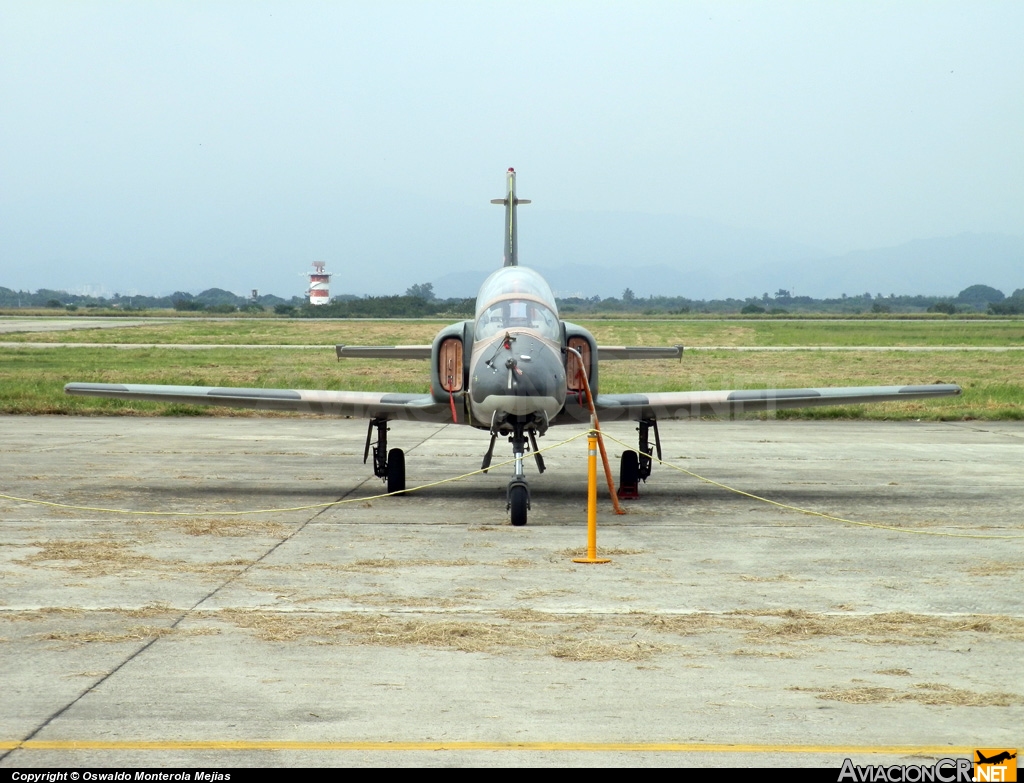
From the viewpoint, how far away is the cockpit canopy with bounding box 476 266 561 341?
13500 millimetres

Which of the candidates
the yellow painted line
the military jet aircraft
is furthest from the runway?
the military jet aircraft

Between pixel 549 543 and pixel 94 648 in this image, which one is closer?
pixel 94 648

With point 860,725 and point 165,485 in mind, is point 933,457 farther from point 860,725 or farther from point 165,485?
point 860,725

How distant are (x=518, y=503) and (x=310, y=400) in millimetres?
3805

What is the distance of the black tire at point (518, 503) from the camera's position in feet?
40.5

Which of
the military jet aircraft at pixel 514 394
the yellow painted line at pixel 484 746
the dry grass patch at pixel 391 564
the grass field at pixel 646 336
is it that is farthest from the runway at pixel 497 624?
the grass field at pixel 646 336

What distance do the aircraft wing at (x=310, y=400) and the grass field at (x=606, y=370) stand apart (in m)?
11.6

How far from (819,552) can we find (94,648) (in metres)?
6.70

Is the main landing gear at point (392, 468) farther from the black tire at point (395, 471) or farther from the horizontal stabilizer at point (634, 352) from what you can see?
the horizontal stabilizer at point (634, 352)

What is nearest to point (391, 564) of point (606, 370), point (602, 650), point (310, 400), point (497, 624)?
point (497, 624)

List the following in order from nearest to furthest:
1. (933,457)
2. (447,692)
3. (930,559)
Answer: (447,692)
(930,559)
(933,457)

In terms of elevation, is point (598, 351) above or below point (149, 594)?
above

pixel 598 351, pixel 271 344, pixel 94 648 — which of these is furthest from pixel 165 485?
pixel 271 344

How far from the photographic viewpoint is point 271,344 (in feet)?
188
